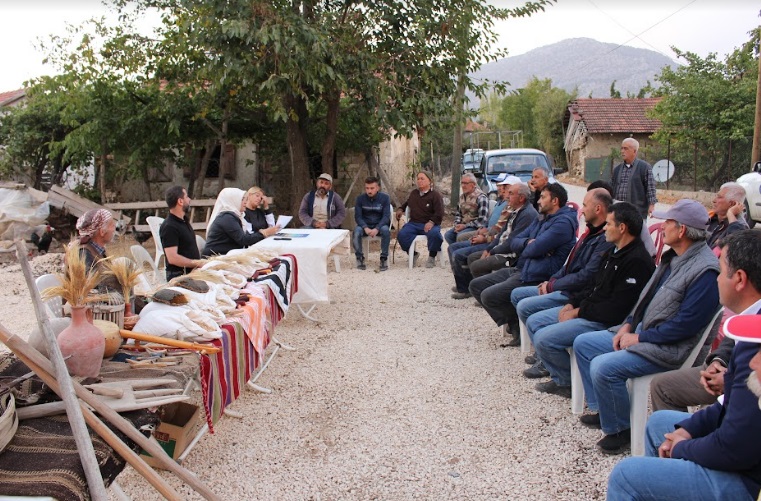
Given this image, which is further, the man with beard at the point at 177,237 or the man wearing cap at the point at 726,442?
the man with beard at the point at 177,237

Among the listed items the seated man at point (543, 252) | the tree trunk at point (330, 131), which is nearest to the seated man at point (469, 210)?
the seated man at point (543, 252)

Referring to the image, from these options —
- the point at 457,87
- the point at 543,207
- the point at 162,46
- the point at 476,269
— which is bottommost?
the point at 476,269

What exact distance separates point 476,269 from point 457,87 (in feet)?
19.8

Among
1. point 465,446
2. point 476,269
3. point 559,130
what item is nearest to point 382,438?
point 465,446

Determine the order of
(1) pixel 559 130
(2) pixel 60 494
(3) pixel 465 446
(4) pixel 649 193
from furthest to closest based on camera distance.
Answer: (1) pixel 559 130, (4) pixel 649 193, (3) pixel 465 446, (2) pixel 60 494

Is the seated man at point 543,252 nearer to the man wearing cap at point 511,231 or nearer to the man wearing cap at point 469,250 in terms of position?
the man wearing cap at point 511,231

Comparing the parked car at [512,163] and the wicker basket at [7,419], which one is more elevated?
the parked car at [512,163]

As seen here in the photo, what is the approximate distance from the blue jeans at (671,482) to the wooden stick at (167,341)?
190 centimetres

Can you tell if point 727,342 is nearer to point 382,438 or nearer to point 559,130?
point 382,438

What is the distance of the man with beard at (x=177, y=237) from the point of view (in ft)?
18.3

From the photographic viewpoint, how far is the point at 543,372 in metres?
5.05

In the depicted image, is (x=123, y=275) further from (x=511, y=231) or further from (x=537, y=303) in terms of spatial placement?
(x=511, y=231)

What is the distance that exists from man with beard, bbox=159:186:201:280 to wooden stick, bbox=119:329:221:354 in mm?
2491

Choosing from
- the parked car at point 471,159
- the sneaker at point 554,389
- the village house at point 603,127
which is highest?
the village house at point 603,127
